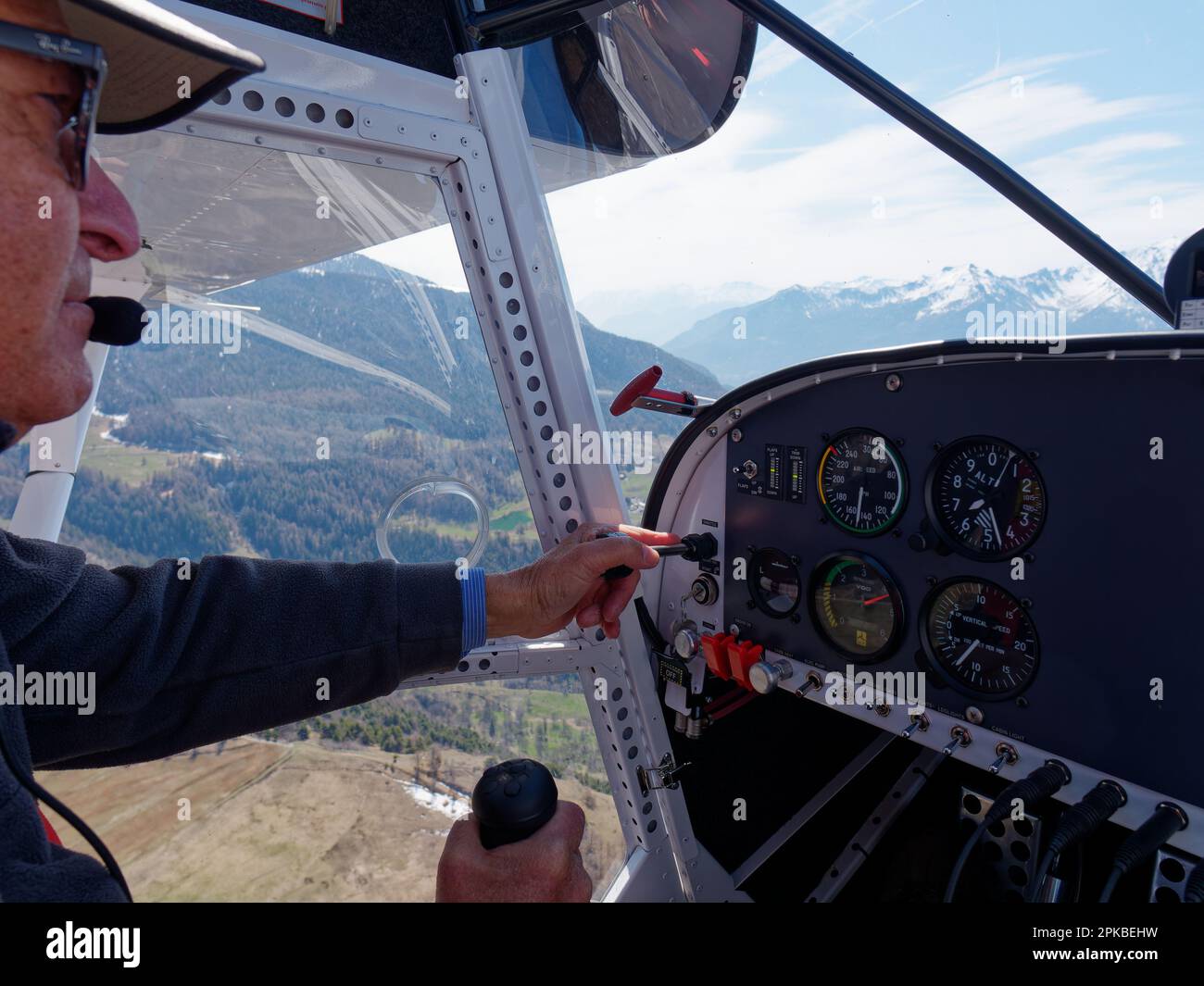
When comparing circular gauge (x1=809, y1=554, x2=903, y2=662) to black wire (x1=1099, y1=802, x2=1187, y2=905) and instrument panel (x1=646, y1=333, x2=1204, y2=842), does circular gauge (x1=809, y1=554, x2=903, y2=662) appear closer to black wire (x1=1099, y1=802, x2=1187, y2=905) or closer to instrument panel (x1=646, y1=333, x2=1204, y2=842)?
instrument panel (x1=646, y1=333, x2=1204, y2=842)

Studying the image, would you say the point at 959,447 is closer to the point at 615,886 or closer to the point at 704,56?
the point at 704,56

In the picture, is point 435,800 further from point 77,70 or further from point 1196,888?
point 77,70

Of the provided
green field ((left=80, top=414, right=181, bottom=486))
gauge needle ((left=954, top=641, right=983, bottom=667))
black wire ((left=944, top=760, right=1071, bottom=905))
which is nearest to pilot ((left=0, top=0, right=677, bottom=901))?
green field ((left=80, top=414, right=181, bottom=486))

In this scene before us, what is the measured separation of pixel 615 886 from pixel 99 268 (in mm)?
2262

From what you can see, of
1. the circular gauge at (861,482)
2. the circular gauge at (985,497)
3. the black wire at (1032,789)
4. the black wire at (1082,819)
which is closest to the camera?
the black wire at (1082,819)

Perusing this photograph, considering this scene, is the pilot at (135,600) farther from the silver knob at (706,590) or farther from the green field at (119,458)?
the green field at (119,458)

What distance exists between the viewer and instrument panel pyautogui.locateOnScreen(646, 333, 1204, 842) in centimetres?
139

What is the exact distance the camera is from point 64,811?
0.89 metres

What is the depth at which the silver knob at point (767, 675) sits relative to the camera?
6.69 feet

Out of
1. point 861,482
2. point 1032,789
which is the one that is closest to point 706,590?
point 861,482

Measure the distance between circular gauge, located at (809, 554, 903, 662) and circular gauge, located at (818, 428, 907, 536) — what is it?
0.11m

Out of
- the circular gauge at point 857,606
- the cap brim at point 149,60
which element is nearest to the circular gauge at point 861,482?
the circular gauge at point 857,606

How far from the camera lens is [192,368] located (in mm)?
1914

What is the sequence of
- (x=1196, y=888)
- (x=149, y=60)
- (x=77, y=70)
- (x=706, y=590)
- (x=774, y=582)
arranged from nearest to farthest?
1. (x=77, y=70)
2. (x=149, y=60)
3. (x=1196, y=888)
4. (x=774, y=582)
5. (x=706, y=590)
